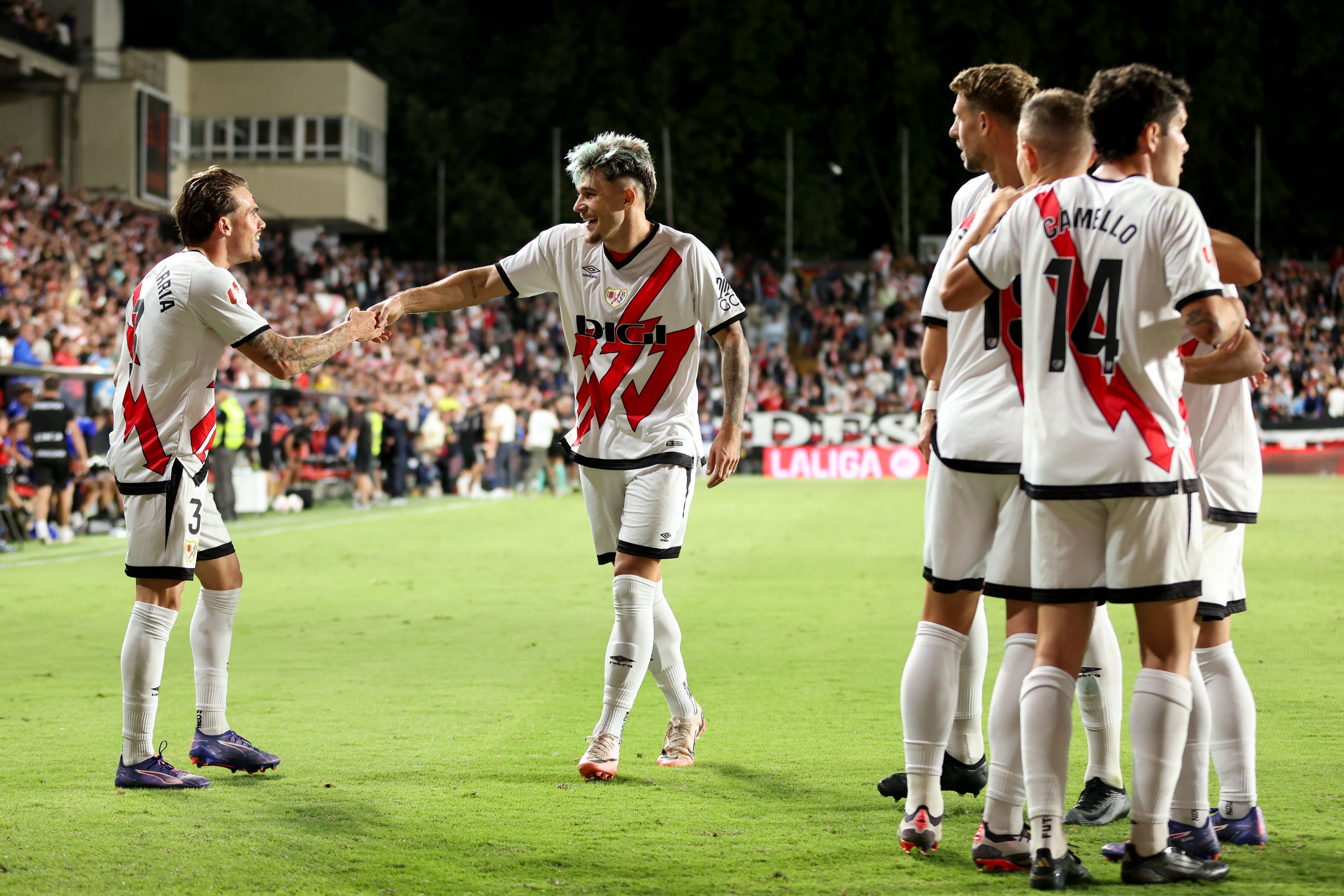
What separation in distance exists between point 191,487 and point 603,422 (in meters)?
1.69

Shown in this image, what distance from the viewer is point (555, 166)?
50469 millimetres

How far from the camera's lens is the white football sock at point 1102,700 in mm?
4895

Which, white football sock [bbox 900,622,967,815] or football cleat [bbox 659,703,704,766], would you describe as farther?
football cleat [bbox 659,703,704,766]

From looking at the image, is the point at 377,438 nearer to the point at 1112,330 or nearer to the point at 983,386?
the point at 983,386

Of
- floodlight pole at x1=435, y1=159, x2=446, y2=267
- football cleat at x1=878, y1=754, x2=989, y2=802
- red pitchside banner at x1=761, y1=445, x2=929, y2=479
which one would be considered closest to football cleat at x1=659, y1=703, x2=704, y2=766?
football cleat at x1=878, y1=754, x2=989, y2=802

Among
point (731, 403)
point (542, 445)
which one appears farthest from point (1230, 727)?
point (542, 445)

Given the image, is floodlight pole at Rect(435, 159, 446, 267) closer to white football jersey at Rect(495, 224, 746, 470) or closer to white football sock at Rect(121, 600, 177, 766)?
white football jersey at Rect(495, 224, 746, 470)

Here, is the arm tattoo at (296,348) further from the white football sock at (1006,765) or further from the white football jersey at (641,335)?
the white football sock at (1006,765)

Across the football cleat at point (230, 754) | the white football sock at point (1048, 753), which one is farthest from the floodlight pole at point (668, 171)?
the white football sock at point (1048, 753)

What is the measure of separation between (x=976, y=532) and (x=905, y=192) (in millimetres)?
47449

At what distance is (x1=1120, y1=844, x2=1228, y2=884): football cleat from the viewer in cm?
407

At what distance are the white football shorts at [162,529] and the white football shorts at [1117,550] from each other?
322 cm

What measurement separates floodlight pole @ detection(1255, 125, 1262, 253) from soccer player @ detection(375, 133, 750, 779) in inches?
A: 1781

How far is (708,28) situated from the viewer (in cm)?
5338
